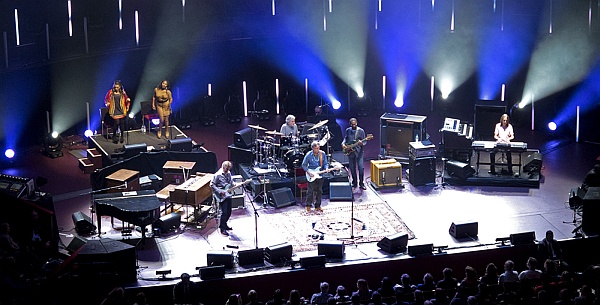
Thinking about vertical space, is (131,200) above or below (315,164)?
below

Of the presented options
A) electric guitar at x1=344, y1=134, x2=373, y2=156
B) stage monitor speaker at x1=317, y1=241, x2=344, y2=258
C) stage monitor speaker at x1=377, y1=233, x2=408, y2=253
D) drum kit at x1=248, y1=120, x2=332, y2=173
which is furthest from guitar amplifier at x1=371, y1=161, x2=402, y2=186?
stage monitor speaker at x1=317, y1=241, x2=344, y2=258

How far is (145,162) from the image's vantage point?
55.2ft

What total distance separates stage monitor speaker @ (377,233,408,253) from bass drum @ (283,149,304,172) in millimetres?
3100

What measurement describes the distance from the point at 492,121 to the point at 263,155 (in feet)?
15.7

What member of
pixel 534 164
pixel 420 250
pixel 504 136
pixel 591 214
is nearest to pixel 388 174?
pixel 504 136

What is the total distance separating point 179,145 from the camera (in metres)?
18.1

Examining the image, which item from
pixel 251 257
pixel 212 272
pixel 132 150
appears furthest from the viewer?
pixel 132 150

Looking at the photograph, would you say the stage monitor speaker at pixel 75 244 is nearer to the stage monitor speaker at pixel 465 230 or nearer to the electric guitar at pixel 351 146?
the electric guitar at pixel 351 146

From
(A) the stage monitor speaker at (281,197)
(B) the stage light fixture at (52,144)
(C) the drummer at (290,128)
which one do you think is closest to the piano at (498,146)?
(C) the drummer at (290,128)

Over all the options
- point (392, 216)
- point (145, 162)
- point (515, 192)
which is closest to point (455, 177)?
point (515, 192)

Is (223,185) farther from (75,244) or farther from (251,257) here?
(75,244)

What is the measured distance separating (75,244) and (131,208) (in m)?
0.97

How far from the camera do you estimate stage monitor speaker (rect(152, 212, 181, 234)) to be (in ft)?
47.8

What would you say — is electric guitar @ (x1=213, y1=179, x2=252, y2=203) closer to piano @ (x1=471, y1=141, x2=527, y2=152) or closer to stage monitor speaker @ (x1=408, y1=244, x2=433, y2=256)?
stage monitor speaker @ (x1=408, y1=244, x2=433, y2=256)
